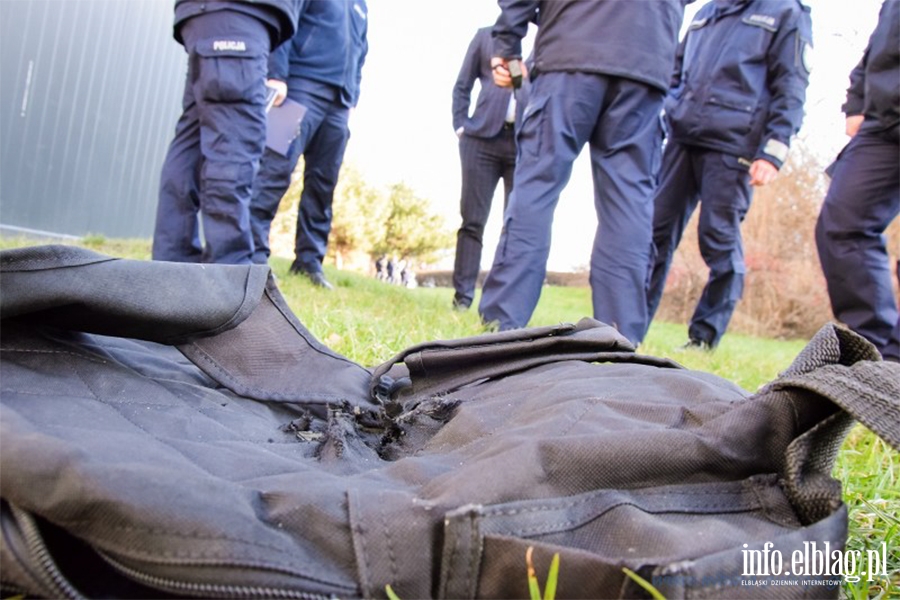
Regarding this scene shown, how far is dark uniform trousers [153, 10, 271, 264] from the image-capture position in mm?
2715

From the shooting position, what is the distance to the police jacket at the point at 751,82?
3.66 metres

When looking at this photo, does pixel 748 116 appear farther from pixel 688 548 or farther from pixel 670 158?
pixel 688 548

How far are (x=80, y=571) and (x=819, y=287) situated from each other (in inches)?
640

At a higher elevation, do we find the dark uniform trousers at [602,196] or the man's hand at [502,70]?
the man's hand at [502,70]

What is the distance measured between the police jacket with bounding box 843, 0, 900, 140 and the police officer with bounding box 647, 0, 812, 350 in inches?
22.0

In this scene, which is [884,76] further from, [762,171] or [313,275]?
[313,275]

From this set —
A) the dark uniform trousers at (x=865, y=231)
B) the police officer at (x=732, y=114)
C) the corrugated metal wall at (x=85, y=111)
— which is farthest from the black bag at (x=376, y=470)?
the corrugated metal wall at (x=85, y=111)

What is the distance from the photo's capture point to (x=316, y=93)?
13.7 feet

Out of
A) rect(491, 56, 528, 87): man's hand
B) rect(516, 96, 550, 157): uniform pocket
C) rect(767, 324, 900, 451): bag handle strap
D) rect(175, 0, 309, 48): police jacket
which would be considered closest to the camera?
rect(767, 324, 900, 451): bag handle strap

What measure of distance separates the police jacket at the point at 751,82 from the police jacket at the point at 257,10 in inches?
86.6

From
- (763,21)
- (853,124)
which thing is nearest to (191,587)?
(853,124)

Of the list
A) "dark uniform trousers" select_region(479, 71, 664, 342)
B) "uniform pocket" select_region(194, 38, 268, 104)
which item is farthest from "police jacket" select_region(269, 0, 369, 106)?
"dark uniform trousers" select_region(479, 71, 664, 342)

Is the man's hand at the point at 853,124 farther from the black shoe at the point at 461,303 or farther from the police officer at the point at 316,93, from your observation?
the police officer at the point at 316,93

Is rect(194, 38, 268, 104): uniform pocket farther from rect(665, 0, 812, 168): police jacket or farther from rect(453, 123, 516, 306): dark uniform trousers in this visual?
rect(453, 123, 516, 306): dark uniform trousers
